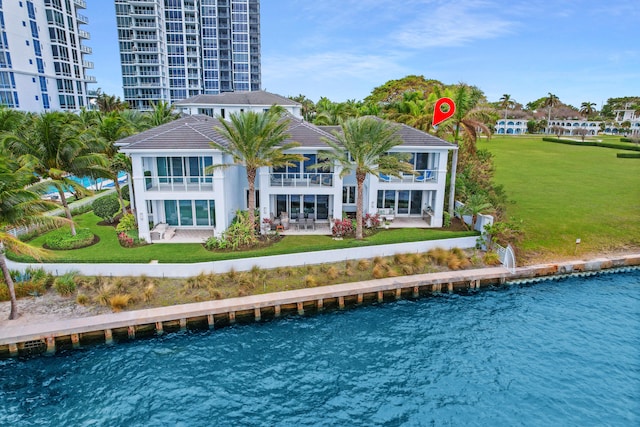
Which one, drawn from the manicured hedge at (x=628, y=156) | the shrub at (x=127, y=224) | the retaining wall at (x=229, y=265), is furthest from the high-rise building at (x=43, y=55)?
the manicured hedge at (x=628, y=156)

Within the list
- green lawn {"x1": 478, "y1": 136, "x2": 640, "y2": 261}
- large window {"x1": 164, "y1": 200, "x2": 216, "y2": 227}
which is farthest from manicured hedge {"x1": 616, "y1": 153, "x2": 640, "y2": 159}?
large window {"x1": 164, "y1": 200, "x2": 216, "y2": 227}

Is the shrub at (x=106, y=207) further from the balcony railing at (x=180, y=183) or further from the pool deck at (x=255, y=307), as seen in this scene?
the pool deck at (x=255, y=307)

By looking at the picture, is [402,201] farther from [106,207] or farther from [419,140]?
[106,207]

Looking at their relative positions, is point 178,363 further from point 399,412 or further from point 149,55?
point 149,55

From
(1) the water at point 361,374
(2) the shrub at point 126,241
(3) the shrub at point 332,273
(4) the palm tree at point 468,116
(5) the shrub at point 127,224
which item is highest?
(4) the palm tree at point 468,116

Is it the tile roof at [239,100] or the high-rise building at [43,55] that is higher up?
the high-rise building at [43,55]
